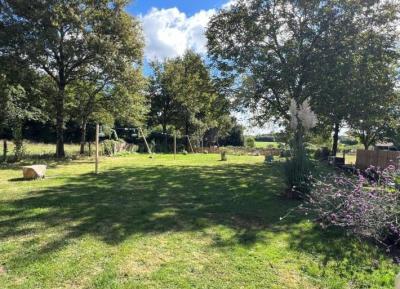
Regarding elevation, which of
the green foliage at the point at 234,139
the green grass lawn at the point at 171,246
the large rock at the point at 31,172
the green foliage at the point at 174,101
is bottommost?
the green grass lawn at the point at 171,246

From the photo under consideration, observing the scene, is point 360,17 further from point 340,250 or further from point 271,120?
point 340,250

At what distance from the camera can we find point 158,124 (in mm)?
38781

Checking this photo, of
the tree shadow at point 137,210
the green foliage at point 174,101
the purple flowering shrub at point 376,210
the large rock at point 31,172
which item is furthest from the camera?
the green foliage at point 174,101

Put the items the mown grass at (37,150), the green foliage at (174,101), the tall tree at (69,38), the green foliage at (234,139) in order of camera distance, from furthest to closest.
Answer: the green foliage at (234,139), the green foliage at (174,101), the mown grass at (37,150), the tall tree at (69,38)

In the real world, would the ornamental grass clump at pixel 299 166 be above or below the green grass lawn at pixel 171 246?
above

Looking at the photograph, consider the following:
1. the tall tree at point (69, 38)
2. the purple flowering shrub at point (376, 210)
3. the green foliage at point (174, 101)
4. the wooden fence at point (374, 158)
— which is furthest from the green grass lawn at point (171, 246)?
the green foliage at point (174, 101)

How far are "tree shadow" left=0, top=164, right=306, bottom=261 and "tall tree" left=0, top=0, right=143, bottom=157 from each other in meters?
9.45

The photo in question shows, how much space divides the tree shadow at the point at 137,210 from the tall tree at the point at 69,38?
945cm

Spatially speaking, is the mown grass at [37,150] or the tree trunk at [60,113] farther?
the mown grass at [37,150]

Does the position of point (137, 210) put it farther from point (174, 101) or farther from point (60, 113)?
point (174, 101)

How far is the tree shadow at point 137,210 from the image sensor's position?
523 cm

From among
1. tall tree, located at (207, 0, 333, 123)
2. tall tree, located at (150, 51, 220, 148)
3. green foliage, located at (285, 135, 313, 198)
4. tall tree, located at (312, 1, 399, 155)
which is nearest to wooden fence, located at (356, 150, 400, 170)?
tall tree, located at (312, 1, 399, 155)

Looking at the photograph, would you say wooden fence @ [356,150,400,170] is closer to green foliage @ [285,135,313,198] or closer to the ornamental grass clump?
the ornamental grass clump

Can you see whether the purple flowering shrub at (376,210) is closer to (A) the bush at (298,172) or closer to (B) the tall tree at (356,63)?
(A) the bush at (298,172)
